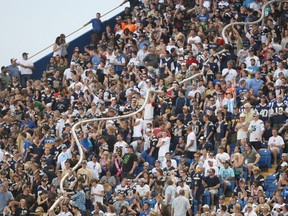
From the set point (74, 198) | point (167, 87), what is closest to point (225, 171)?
point (74, 198)

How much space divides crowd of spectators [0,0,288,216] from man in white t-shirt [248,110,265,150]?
2 centimetres

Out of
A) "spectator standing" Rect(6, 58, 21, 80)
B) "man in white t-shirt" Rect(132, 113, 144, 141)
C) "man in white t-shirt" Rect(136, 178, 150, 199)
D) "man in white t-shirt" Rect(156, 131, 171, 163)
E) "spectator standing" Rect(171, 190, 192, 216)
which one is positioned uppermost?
"spectator standing" Rect(6, 58, 21, 80)

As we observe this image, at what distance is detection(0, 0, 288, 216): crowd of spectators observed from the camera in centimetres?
3052

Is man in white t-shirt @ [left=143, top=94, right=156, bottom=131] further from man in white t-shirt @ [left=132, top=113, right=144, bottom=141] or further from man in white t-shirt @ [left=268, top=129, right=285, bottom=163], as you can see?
man in white t-shirt @ [left=268, top=129, right=285, bottom=163]

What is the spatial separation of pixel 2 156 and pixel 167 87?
4819 mm

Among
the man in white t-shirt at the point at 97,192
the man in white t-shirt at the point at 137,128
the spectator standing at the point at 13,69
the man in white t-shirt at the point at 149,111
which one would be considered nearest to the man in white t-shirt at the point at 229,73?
the man in white t-shirt at the point at 149,111

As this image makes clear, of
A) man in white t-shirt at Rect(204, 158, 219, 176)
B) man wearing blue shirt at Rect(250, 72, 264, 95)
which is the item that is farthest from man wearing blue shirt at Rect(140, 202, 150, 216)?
man wearing blue shirt at Rect(250, 72, 264, 95)

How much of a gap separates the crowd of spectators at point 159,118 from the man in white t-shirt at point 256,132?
0.08ft

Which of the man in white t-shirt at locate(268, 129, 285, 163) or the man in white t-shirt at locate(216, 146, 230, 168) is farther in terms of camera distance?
the man in white t-shirt at locate(268, 129, 285, 163)

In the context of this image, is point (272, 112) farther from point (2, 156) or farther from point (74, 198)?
point (2, 156)

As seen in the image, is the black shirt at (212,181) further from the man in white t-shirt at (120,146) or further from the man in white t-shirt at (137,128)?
the man in white t-shirt at (137,128)

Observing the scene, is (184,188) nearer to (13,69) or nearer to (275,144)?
(275,144)

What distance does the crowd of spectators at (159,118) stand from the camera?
100ft

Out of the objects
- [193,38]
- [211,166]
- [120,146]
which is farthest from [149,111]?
[211,166]
